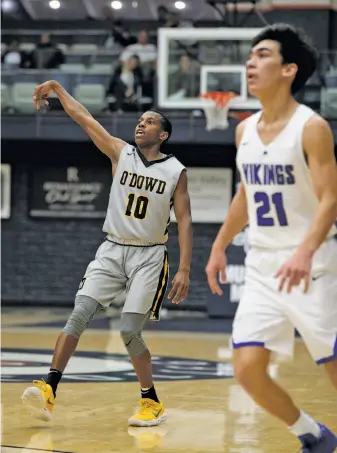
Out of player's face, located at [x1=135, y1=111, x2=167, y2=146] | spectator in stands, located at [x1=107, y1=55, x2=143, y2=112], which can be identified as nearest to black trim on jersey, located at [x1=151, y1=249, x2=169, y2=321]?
player's face, located at [x1=135, y1=111, x2=167, y2=146]

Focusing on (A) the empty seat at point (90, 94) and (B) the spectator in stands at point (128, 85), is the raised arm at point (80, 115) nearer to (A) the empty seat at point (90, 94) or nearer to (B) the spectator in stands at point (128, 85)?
(B) the spectator in stands at point (128, 85)

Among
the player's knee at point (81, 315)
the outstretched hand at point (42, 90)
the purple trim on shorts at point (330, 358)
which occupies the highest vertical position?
the outstretched hand at point (42, 90)

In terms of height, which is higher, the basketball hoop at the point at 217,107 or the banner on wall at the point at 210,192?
the basketball hoop at the point at 217,107

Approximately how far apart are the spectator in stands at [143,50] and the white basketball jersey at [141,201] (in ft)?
37.3

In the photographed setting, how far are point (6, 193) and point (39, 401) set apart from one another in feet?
43.8

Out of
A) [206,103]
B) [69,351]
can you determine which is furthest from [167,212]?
[206,103]

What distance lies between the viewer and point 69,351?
20.0 ft

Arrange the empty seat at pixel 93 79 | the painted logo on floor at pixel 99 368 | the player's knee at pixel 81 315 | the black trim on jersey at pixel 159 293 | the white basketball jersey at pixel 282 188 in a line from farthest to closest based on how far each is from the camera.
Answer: the empty seat at pixel 93 79 → the painted logo on floor at pixel 99 368 → the black trim on jersey at pixel 159 293 → the player's knee at pixel 81 315 → the white basketball jersey at pixel 282 188

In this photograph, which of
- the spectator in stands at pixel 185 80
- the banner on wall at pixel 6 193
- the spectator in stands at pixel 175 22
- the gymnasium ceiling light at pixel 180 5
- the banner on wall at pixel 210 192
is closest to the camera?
the spectator in stands at pixel 185 80

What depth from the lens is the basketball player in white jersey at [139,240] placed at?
623cm

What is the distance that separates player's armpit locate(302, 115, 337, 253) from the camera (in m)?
4.34

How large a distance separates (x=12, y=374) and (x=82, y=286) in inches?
99.2

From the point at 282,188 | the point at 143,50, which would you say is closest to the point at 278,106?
the point at 282,188

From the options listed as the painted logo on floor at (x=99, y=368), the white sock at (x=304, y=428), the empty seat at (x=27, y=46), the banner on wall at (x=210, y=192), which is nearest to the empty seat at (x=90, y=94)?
the empty seat at (x=27, y=46)
